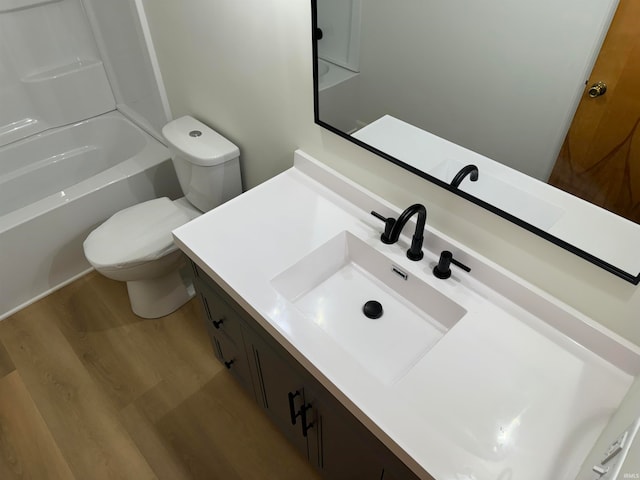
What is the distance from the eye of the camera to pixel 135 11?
1.89 metres

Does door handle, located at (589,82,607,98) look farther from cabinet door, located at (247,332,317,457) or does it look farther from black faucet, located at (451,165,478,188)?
cabinet door, located at (247,332,317,457)

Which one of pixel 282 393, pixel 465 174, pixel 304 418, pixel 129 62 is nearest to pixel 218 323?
pixel 282 393

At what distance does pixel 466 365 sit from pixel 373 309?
31 centimetres

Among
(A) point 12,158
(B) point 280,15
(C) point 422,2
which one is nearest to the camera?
(C) point 422,2

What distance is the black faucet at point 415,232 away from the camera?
3.84ft

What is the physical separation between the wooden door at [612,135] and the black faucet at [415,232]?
322mm

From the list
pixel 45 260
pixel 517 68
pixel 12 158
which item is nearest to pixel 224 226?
pixel 517 68

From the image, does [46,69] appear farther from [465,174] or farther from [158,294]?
[465,174]

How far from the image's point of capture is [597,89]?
2.97 feet

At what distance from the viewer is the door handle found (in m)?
0.89

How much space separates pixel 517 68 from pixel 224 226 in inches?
35.0

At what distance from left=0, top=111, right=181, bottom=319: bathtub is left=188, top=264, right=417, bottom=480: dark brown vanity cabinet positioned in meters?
0.96

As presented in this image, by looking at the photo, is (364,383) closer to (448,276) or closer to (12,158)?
(448,276)

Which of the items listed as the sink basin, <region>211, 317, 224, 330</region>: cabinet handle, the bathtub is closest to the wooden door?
the sink basin
